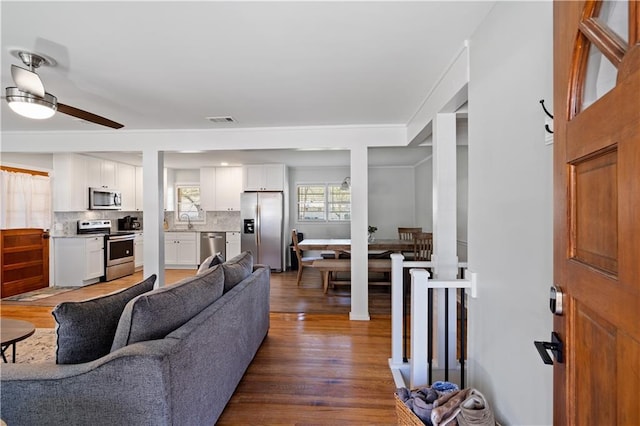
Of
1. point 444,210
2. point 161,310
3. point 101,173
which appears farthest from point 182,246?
point 444,210

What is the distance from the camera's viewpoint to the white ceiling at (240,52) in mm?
1659

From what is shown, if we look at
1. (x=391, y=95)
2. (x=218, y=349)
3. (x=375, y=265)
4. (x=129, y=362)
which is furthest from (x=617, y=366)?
(x=375, y=265)

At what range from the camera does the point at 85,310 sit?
1.43 metres

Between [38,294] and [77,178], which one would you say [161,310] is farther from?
[77,178]

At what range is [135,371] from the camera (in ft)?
4.09

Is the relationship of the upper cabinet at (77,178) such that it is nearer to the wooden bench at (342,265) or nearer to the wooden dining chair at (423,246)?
the wooden bench at (342,265)

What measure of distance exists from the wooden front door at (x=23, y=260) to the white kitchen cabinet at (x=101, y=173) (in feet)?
3.77

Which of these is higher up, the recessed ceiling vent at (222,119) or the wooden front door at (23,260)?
the recessed ceiling vent at (222,119)

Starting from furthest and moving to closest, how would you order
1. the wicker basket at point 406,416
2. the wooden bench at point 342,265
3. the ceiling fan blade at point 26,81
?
the wooden bench at point 342,265 → the ceiling fan blade at point 26,81 → the wicker basket at point 406,416

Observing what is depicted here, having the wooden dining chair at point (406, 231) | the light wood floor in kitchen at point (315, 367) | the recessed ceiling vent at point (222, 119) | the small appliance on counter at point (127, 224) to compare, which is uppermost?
the recessed ceiling vent at point (222, 119)

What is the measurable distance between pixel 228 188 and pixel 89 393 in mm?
5992

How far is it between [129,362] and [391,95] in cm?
277

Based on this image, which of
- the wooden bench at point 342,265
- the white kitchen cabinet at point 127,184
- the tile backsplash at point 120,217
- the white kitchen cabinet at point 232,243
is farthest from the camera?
the white kitchen cabinet at point 232,243

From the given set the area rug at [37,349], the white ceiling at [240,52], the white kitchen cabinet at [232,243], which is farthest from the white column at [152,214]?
the white kitchen cabinet at [232,243]
